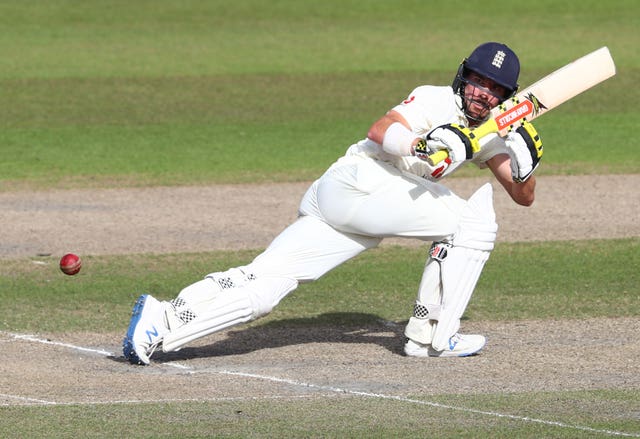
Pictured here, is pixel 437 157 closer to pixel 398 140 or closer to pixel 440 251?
pixel 398 140

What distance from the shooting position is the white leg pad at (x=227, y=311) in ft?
22.1

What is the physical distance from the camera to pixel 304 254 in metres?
6.91

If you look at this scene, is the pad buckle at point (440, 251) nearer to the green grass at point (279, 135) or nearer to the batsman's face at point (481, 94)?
the batsman's face at point (481, 94)

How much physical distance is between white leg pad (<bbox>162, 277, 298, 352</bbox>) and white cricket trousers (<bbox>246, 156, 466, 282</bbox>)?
12 centimetres

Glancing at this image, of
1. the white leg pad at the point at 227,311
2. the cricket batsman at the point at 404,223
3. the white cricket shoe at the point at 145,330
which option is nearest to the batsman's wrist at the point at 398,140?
the cricket batsman at the point at 404,223

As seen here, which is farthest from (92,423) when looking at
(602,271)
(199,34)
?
(199,34)

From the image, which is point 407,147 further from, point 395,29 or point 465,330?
point 395,29

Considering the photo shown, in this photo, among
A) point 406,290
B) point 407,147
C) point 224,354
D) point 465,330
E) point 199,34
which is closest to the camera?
point 407,147

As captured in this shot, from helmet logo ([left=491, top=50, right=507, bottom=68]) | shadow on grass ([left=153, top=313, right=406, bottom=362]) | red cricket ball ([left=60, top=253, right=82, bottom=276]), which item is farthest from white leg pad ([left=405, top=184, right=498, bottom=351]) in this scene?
red cricket ball ([left=60, top=253, right=82, bottom=276])

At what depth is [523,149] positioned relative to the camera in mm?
7008

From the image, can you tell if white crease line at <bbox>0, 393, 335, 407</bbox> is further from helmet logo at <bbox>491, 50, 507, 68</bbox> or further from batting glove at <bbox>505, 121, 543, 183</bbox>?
helmet logo at <bbox>491, 50, 507, 68</bbox>

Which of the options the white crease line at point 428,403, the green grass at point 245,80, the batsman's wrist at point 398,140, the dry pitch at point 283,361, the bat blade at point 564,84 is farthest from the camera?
the green grass at point 245,80

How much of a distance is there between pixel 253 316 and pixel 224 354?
1.76ft

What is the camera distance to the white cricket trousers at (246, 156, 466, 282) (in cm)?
686
